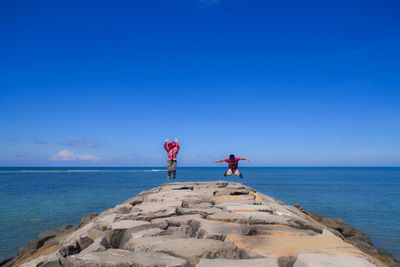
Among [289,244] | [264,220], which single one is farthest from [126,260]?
[264,220]

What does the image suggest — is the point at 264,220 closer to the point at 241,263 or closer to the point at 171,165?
the point at 241,263

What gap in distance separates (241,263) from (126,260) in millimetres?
908

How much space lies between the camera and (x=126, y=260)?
2377mm

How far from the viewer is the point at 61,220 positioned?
40.7ft

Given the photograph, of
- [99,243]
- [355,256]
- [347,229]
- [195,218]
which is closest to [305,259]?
[355,256]

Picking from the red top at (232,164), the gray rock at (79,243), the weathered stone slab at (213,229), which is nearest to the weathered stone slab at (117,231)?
the gray rock at (79,243)

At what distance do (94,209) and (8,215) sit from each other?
3705 millimetres

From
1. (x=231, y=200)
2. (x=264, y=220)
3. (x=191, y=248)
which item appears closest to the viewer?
(x=191, y=248)

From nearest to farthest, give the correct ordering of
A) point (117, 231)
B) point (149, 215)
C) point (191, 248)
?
point (191, 248), point (117, 231), point (149, 215)

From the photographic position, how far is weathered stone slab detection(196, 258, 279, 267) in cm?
228

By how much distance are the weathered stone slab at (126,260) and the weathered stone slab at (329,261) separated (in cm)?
91

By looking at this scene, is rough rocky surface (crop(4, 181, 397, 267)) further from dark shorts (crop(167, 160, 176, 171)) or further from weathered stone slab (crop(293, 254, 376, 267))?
dark shorts (crop(167, 160, 176, 171))

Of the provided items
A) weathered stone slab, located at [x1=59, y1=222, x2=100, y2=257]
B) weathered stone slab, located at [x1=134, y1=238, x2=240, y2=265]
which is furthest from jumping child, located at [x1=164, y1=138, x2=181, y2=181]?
weathered stone slab, located at [x1=134, y1=238, x2=240, y2=265]

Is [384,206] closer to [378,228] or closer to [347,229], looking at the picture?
[378,228]
